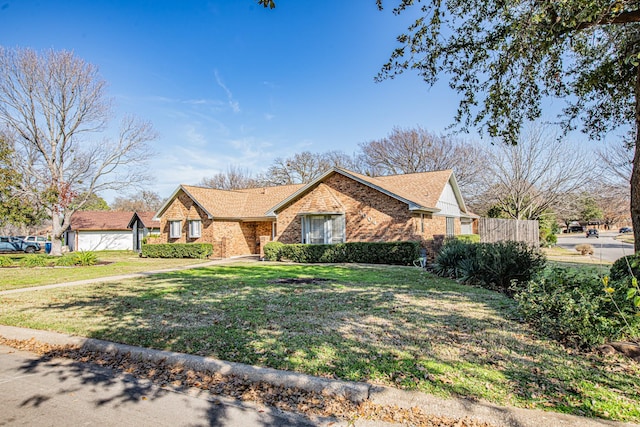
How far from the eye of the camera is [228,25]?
11.5 m

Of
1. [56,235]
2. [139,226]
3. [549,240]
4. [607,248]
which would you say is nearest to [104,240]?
[139,226]

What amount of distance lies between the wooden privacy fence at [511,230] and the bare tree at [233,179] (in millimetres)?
39762

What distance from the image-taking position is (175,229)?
26750mm

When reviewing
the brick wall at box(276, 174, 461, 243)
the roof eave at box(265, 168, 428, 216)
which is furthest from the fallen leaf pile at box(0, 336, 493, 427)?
the brick wall at box(276, 174, 461, 243)

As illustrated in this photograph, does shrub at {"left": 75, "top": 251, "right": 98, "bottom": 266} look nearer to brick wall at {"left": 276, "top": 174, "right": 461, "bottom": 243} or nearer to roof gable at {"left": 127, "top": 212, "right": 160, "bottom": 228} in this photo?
brick wall at {"left": 276, "top": 174, "right": 461, "bottom": 243}

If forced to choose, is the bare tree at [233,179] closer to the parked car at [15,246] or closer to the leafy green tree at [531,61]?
the parked car at [15,246]

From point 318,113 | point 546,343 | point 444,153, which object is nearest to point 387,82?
point 546,343

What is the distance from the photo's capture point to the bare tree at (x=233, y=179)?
5787 cm

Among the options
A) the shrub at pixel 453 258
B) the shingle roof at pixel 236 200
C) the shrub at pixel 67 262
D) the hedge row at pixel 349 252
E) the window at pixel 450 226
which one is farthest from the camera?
the shingle roof at pixel 236 200

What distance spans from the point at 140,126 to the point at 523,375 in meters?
31.8

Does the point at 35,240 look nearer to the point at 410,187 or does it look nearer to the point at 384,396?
the point at 410,187

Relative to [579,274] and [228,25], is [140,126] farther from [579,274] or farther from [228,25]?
[579,274]

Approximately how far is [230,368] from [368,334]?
2220 millimetres

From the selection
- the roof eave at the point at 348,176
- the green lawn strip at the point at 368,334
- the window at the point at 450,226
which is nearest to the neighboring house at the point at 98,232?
the roof eave at the point at 348,176
